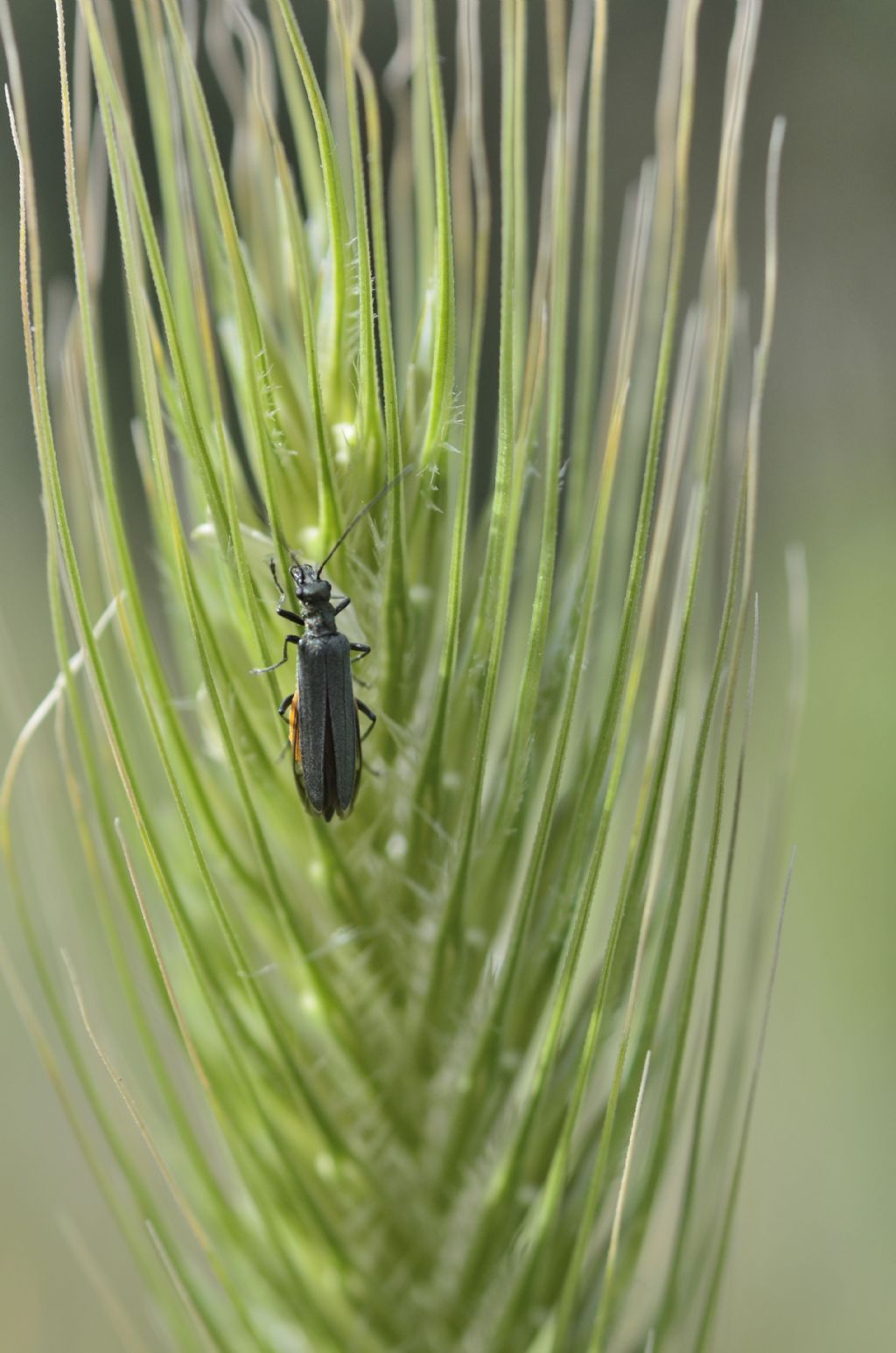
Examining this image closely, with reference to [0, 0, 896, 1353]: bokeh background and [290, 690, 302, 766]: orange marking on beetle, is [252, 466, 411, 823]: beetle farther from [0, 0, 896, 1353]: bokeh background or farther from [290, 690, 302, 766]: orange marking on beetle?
[0, 0, 896, 1353]: bokeh background

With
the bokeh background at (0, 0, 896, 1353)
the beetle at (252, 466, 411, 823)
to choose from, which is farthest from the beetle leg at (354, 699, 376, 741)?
the bokeh background at (0, 0, 896, 1353)

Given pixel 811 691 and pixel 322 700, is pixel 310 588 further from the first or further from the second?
pixel 811 691

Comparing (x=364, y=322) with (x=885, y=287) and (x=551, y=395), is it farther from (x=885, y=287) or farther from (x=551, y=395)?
(x=885, y=287)

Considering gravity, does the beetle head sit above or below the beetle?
above

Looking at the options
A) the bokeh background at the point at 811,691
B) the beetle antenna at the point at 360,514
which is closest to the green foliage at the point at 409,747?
the beetle antenna at the point at 360,514

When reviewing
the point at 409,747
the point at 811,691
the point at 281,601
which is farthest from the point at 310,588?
the point at 811,691

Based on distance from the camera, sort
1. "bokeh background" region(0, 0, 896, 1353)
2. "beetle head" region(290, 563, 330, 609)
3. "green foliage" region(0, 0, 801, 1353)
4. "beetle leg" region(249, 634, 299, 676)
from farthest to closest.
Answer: "bokeh background" region(0, 0, 896, 1353)
"beetle head" region(290, 563, 330, 609)
"beetle leg" region(249, 634, 299, 676)
"green foliage" region(0, 0, 801, 1353)
